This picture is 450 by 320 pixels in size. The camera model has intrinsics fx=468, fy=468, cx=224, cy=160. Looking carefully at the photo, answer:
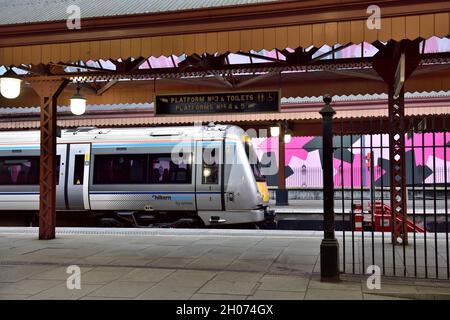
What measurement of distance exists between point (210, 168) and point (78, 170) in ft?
13.4

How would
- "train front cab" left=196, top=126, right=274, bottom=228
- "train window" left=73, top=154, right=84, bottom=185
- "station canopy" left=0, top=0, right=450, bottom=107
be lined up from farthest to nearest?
"train window" left=73, top=154, right=84, bottom=185
"train front cab" left=196, top=126, right=274, bottom=228
"station canopy" left=0, top=0, right=450, bottom=107

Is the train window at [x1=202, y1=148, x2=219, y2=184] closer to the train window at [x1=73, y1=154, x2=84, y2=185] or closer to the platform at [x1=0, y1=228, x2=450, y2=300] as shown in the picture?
the platform at [x1=0, y1=228, x2=450, y2=300]

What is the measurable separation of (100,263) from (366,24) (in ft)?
17.4

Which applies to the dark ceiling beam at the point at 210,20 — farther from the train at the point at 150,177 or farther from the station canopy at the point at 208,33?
Result: the train at the point at 150,177

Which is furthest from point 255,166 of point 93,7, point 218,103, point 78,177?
point 93,7

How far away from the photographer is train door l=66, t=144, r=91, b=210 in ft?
45.8

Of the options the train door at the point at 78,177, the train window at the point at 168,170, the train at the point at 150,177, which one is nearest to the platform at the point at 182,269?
the train at the point at 150,177

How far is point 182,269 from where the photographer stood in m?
6.99

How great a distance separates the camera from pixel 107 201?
13797mm

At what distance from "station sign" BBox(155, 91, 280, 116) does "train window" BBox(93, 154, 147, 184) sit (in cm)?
489

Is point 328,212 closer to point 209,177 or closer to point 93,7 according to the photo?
point 93,7

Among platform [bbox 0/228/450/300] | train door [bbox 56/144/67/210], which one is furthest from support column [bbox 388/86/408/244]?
train door [bbox 56/144/67/210]

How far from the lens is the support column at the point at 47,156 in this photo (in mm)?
10070

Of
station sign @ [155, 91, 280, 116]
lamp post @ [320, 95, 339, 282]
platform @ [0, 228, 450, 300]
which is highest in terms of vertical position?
station sign @ [155, 91, 280, 116]
